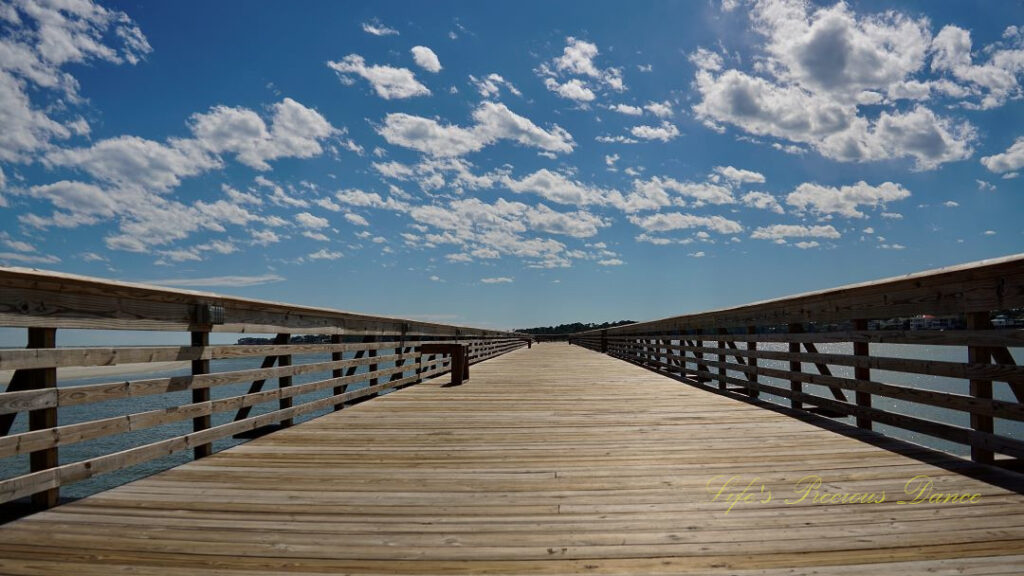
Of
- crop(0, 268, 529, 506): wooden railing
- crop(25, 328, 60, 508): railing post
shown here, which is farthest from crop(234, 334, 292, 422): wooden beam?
crop(25, 328, 60, 508): railing post

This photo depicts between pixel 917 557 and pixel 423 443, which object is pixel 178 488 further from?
pixel 917 557

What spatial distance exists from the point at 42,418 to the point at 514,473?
9.10ft

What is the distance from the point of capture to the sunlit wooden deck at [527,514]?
2520 millimetres

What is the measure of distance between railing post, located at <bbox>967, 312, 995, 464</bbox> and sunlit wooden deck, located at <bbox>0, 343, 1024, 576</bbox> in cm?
16

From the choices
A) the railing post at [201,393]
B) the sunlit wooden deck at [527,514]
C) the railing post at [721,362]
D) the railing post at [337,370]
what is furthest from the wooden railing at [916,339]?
the railing post at [201,393]

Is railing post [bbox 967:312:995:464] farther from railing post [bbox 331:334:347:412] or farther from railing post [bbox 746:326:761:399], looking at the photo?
railing post [bbox 331:334:347:412]

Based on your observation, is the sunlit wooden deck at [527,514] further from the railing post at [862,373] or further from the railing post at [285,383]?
the railing post at [285,383]

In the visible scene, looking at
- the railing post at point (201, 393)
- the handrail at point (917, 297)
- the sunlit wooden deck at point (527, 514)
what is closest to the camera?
the sunlit wooden deck at point (527, 514)

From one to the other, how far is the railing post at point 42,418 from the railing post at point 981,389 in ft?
19.2

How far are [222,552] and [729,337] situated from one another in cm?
752

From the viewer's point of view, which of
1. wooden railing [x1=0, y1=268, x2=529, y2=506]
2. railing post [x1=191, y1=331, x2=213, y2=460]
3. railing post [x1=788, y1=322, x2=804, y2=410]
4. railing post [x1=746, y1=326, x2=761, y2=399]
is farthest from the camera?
railing post [x1=746, y1=326, x2=761, y2=399]

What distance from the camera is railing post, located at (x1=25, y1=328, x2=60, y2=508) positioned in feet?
10.5

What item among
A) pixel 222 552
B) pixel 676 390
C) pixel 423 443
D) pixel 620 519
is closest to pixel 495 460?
pixel 423 443

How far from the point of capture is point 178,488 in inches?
142
